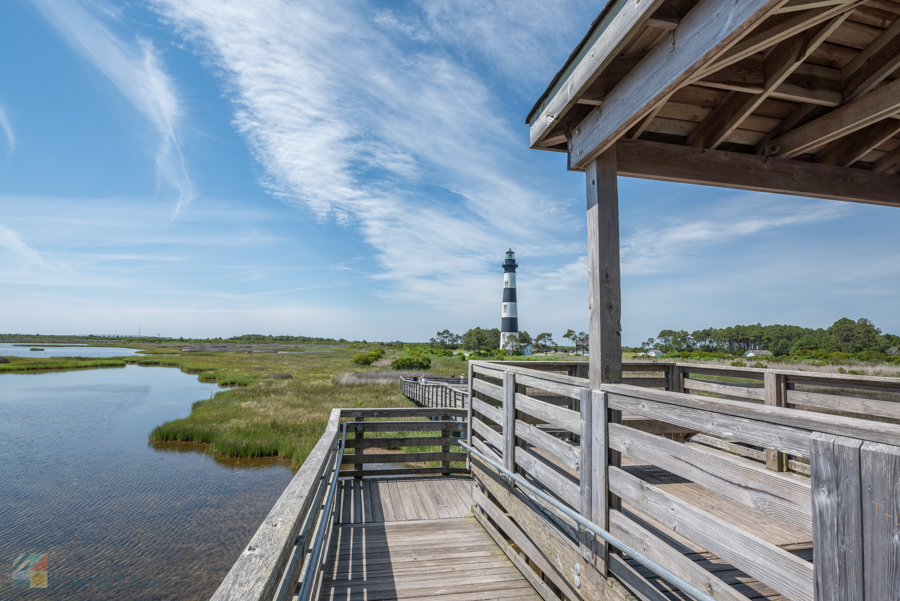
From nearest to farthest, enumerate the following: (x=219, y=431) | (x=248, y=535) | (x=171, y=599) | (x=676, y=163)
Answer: (x=676, y=163) → (x=171, y=599) → (x=248, y=535) → (x=219, y=431)

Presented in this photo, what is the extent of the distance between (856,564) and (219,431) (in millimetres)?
17273

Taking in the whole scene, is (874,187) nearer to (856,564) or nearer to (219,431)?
(856,564)

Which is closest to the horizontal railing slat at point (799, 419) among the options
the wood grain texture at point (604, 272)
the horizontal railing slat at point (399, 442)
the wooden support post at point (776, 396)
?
the wood grain texture at point (604, 272)

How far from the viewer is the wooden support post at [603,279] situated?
3143 millimetres

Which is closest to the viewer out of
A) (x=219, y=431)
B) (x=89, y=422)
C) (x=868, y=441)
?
(x=868, y=441)

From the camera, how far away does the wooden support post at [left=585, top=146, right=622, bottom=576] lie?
314cm

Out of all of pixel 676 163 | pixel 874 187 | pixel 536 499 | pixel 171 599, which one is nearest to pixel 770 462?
pixel 536 499

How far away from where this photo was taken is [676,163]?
3783 mm

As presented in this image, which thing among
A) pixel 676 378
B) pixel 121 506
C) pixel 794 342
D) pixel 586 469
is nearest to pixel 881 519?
pixel 586 469

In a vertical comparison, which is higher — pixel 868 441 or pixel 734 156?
pixel 734 156

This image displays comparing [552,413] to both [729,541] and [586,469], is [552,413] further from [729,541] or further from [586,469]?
[729,541]

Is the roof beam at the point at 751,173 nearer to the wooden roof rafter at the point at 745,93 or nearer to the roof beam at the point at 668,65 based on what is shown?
the wooden roof rafter at the point at 745,93

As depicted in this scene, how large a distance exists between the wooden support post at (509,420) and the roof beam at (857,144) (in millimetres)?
3420

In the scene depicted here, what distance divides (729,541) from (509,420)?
8.05 ft
